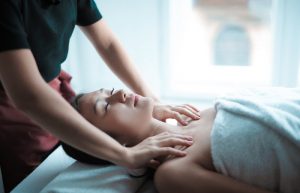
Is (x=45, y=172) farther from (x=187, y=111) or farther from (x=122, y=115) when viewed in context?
(x=187, y=111)

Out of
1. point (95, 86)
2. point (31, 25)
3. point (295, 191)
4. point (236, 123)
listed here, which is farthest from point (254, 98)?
point (95, 86)

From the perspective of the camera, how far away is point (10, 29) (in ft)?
3.31

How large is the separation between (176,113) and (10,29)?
0.71 meters

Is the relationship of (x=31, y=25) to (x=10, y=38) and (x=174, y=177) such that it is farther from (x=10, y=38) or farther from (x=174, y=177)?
(x=174, y=177)

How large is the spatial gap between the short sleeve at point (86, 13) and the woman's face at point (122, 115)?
332 mm

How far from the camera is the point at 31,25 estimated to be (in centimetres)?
121

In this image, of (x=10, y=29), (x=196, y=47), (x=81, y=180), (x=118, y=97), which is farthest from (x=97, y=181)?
(x=196, y=47)

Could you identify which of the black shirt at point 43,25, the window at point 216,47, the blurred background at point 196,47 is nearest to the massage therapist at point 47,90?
the black shirt at point 43,25

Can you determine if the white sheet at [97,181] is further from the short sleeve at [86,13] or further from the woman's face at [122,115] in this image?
the short sleeve at [86,13]

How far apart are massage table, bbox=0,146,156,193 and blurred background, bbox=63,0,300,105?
102 centimetres

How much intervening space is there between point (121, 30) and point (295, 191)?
1.51 meters

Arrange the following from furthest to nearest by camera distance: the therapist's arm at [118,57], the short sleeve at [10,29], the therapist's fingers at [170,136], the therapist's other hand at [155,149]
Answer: the therapist's arm at [118,57] → the therapist's fingers at [170,136] → the therapist's other hand at [155,149] → the short sleeve at [10,29]

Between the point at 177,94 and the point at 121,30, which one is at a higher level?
the point at 121,30

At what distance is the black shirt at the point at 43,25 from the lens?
1.01 m
